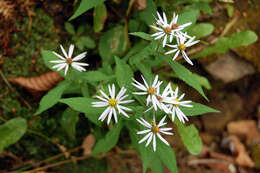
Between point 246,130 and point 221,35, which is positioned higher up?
point 221,35

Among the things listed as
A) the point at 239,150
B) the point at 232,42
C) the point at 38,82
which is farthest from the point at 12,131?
the point at 239,150

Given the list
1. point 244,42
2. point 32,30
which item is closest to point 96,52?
point 32,30

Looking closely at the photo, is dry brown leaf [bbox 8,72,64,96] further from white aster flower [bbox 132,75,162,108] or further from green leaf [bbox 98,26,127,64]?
white aster flower [bbox 132,75,162,108]

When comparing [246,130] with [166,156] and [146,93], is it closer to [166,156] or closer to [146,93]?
[166,156]

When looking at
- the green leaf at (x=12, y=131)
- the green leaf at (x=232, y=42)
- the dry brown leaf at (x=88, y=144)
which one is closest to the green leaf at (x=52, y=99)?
the green leaf at (x=12, y=131)

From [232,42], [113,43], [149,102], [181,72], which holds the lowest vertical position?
[149,102]

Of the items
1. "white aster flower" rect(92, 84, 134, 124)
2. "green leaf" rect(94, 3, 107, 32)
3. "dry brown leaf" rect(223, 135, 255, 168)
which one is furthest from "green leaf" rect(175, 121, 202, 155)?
"dry brown leaf" rect(223, 135, 255, 168)

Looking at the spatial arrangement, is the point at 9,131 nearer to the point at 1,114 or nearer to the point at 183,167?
the point at 1,114

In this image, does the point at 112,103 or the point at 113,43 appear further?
the point at 113,43
